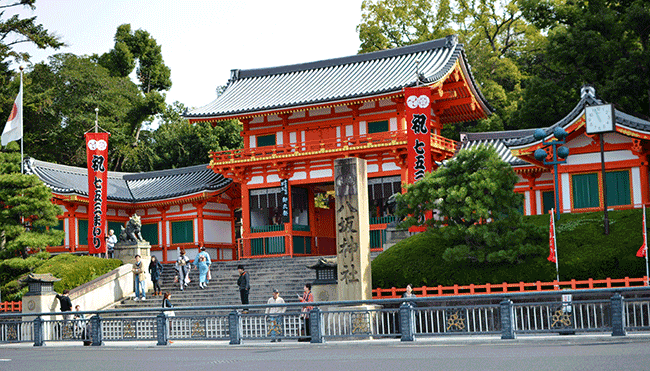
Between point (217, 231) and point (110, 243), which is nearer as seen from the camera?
point (110, 243)

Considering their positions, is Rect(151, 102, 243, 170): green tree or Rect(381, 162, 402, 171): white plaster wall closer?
Rect(381, 162, 402, 171): white plaster wall

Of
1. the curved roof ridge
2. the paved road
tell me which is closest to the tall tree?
the curved roof ridge

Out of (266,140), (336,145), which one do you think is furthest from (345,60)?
(336,145)

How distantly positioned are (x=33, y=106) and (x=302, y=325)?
30953 mm

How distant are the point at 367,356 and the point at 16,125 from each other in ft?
83.7

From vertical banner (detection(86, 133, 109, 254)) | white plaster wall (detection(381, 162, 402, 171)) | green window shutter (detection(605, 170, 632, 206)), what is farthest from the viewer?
white plaster wall (detection(381, 162, 402, 171))

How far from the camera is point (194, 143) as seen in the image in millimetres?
50125

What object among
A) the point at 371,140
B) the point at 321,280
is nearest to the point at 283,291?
the point at 321,280

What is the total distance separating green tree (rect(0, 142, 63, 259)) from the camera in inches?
1176

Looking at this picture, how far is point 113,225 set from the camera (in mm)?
38406

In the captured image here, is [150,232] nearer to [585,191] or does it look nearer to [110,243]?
[110,243]

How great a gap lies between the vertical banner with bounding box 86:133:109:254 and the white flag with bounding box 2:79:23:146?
3.22 meters

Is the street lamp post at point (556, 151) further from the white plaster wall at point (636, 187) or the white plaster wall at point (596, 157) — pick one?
the white plaster wall at point (636, 187)

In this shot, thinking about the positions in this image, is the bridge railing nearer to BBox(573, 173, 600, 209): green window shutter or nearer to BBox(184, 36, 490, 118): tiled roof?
BBox(573, 173, 600, 209): green window shutter
